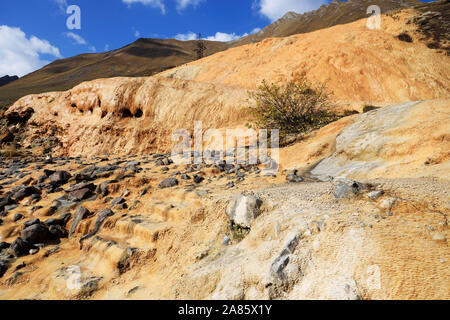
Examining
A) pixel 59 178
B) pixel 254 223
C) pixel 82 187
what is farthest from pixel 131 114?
pixel 254 223

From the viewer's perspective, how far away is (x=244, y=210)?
3570 mm

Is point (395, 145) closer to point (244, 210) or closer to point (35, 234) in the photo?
point (244, 210)

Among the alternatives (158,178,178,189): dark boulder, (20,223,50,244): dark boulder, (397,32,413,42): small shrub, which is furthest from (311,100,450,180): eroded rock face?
(397,32,413,42): small shrub

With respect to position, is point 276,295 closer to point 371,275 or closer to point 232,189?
point 371,275

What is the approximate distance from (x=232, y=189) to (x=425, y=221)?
326cm

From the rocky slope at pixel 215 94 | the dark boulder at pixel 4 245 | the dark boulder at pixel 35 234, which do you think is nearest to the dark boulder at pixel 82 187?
the dark boulder at pixel 35 234

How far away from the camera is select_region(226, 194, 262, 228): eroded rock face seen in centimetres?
348

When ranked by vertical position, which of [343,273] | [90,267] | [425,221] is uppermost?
[425,221]

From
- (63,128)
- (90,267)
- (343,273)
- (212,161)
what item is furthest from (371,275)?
(63,128)

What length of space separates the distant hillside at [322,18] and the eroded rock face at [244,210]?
306 feet

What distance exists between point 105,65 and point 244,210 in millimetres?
98611

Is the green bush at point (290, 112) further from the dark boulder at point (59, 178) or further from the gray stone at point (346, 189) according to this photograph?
the dark boulder at point (59, 178)

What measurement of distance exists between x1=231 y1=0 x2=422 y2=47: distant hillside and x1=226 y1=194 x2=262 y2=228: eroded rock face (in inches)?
3677
